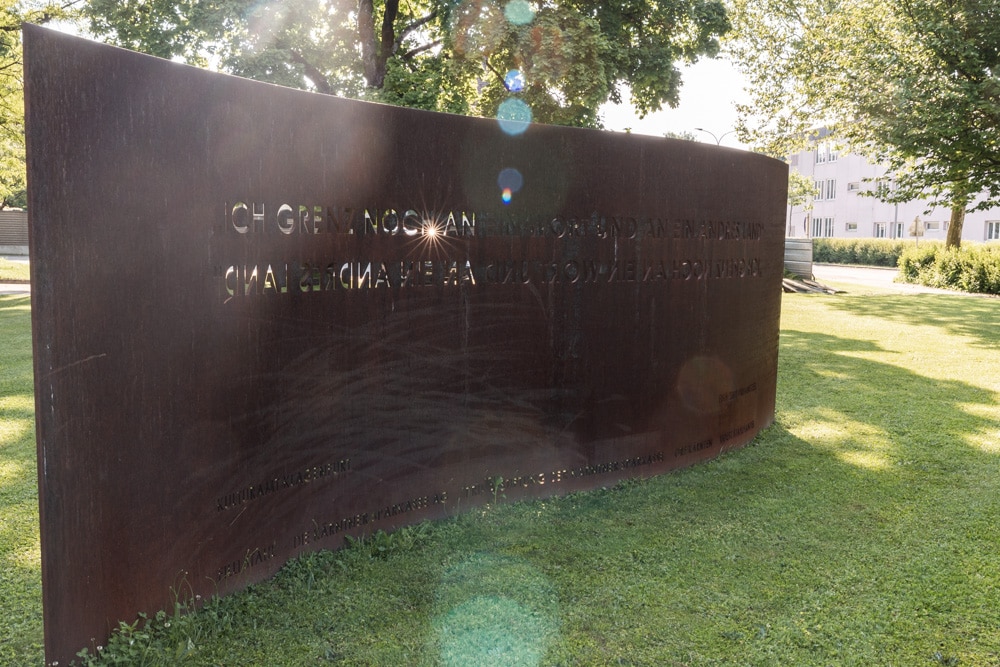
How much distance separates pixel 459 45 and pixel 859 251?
35918 mm

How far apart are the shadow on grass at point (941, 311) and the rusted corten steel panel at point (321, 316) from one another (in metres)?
9.39

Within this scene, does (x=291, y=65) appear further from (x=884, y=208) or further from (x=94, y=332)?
(x=884, y=208)

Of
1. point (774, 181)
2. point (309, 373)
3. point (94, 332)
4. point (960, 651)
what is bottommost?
point (960, 651)

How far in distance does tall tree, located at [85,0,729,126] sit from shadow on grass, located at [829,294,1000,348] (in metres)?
7.31

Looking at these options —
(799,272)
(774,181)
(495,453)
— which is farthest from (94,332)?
(799,272)

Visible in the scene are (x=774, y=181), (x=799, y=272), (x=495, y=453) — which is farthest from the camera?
(x=799, y=272)

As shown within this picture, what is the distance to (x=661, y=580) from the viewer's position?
3.97m

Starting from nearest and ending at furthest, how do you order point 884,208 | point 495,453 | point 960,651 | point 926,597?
point 960,651 < point 926,597 < point 495,453 < point 884,208

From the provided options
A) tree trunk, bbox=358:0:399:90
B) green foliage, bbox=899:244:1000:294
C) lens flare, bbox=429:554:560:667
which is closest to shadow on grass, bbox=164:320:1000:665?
lens flare, bbox=429:554:560:667

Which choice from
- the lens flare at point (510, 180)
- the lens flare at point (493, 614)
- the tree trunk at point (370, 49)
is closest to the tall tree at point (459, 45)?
the tree trunk at point (370, 49)

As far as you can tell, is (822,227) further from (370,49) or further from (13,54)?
(13,54)

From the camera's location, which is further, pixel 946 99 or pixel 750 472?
pixel 946 99

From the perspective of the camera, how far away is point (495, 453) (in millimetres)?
4828

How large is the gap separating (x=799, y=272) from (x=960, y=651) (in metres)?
23.6
